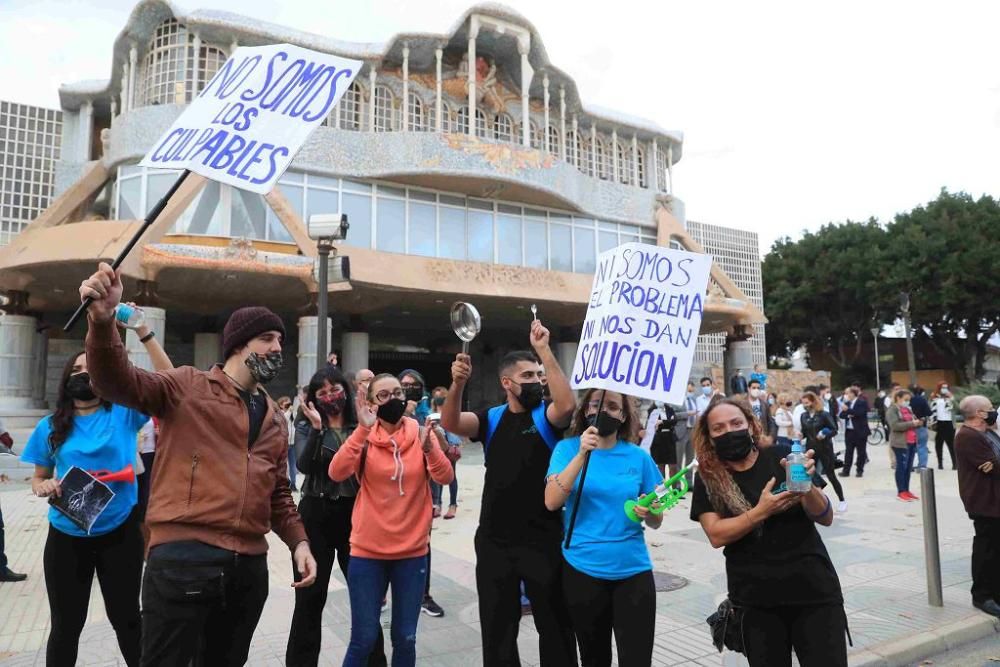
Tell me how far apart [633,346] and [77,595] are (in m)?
3.18

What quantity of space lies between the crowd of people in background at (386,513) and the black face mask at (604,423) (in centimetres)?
1

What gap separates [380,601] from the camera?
11.5 feet

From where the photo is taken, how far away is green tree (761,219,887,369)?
40031 millimetres

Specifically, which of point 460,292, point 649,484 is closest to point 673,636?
point 649,484

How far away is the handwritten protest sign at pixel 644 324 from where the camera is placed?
11.8 ft

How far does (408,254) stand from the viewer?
22.0 meters

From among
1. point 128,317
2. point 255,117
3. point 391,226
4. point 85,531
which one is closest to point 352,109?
point 391,226

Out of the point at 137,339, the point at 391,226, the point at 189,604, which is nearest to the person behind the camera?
the point at 189,604

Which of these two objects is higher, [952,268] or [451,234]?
[952,268]

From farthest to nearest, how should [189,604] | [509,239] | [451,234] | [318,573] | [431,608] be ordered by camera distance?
1. [509,239]
2. [451,234]
3. [431,608]
4. [318,573]
5. [189,604]

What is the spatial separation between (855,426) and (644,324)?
11268 millimetres

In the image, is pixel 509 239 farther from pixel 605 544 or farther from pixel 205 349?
pixel 605 544

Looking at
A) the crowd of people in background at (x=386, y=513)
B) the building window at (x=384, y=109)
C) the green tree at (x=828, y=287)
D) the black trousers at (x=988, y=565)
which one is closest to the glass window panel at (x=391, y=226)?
the building window at (x=384, y=109)

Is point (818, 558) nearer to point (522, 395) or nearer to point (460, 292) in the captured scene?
point (522, 395)
